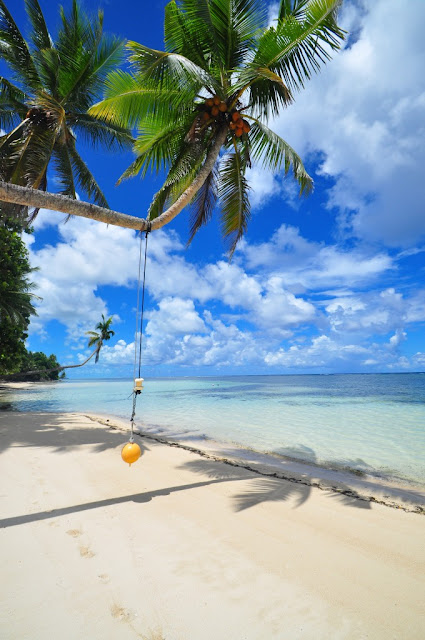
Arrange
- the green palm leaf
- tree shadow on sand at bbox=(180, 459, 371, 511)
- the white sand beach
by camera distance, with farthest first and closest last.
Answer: the green palm leaf
tree shadow on sand at bbox=(180, 459, 371, 511)
the white sand beach

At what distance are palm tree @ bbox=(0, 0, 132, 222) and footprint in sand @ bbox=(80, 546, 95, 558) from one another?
8.76 meters

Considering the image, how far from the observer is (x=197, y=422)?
47.4 feet

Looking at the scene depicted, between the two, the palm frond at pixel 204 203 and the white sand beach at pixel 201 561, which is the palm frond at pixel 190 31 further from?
the white sand beach at pixel 201 561

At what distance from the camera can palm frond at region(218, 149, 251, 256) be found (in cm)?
800

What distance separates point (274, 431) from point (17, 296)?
538 inches

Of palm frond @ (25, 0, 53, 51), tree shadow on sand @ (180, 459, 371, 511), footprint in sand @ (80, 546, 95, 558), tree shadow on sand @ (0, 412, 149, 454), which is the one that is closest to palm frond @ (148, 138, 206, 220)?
palm frond @ (25, 0, 53, 51)

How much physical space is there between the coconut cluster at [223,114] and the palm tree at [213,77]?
0.02 m

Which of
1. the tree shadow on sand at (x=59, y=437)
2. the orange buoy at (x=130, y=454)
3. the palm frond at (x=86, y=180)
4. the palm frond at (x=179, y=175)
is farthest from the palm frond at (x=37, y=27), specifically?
the orange buoy at (x=130, y=454)

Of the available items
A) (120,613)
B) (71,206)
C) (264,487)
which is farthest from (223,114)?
(120,613)

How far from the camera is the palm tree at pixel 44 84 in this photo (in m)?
8.55

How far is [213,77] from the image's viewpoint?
18.9 feet

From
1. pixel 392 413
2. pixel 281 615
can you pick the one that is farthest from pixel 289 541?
pixel 392 413

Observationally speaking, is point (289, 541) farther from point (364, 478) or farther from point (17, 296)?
point (17, 296)

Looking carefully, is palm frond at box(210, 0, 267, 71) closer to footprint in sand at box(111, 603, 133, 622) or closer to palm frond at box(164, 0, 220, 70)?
palm frond at box(164, 0, 220, 70)
